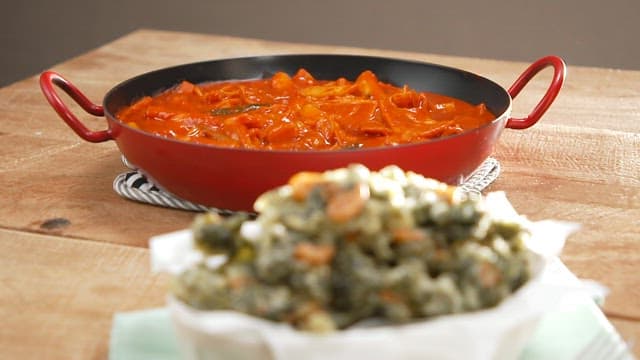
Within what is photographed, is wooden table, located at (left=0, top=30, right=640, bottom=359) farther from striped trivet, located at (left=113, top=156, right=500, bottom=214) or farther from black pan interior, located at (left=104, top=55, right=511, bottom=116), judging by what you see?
black pan interior, located at (left=104, top=55, right=511, bottom=116)

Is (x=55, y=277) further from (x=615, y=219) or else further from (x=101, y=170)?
(x=615, y=219)

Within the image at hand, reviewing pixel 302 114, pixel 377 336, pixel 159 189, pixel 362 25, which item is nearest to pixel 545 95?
pixel 302 114

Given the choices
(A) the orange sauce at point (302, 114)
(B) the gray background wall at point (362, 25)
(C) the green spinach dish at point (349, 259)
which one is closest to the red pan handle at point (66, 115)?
(A) the orange sauce at point (302, 114)

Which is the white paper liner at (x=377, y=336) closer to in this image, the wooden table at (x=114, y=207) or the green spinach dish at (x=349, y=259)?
the green spinach dish at (x=349, y=259)

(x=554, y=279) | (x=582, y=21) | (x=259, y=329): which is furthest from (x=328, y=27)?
(x=259, y=329)

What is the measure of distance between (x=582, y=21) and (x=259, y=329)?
11.1 ft

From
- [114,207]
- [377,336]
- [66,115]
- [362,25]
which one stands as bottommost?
[362,25]

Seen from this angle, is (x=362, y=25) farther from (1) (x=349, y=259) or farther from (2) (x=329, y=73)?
(1) (x=349, y=259)

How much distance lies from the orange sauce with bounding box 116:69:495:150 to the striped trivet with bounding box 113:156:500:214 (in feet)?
0.29

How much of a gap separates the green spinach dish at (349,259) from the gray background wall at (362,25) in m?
3.18

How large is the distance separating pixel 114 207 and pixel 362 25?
110 inches

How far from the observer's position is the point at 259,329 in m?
0.82

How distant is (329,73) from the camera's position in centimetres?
193

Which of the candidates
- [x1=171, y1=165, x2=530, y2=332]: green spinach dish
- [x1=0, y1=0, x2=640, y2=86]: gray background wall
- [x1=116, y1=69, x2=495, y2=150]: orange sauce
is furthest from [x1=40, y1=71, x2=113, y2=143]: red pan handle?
[x1=0, y1=0, x2=640, y2=86]: gray background wall
